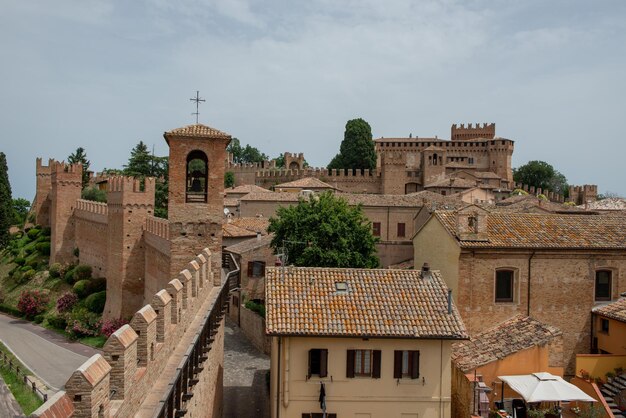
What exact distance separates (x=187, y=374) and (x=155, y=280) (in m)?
18.1

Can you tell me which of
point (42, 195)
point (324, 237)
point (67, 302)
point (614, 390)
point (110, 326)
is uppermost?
point (42, 195)

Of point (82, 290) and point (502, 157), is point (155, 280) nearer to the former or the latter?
point (82, 290)

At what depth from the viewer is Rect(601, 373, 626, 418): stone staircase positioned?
52.9ft

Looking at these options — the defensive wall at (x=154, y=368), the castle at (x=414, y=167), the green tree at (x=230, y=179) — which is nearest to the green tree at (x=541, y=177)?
the castle at (x=414, y=167)

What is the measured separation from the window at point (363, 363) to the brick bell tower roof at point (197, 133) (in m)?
7.86

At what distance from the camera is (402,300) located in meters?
16.2

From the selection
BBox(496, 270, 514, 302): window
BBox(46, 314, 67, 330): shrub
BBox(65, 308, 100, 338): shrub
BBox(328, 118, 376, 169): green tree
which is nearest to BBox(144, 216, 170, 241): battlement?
BBox(65, 308, 100, 338): shrub

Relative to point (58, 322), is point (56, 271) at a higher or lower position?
higher

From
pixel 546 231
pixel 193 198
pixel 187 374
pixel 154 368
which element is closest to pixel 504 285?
pixel 546 231

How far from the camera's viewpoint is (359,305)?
15.9m

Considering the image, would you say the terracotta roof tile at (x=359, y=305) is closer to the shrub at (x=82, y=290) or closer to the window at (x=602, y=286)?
the window at (x=602, y=286)

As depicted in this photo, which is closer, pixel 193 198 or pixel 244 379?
pixel 193 198

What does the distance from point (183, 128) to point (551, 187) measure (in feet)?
220

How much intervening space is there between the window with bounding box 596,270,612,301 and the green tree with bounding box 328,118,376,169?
156 feet
